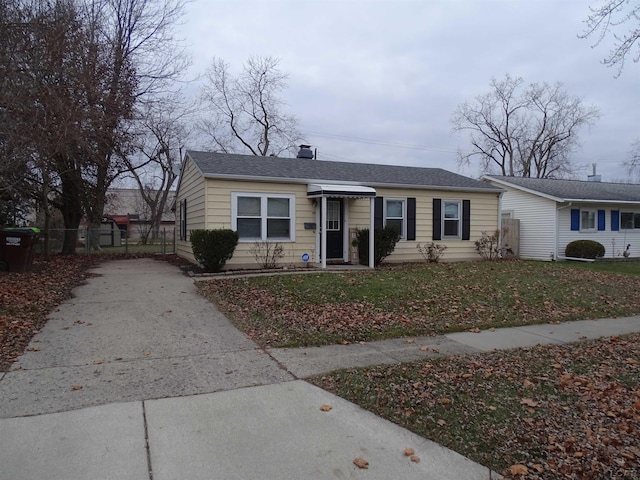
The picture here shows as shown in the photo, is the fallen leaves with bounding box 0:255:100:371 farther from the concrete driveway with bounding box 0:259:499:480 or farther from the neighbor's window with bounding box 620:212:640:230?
the neighbor's window with bounding box 620:212:640:230

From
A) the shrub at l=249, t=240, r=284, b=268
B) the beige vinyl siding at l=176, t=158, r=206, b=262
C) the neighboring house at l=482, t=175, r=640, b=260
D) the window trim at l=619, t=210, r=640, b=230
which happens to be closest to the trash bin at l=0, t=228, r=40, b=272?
the beige vinyl siding at l=176, t=158, r=206, b=262

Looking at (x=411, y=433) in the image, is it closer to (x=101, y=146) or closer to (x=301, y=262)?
(x=301, y=262)

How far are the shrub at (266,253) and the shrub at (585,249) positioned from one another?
13.0m

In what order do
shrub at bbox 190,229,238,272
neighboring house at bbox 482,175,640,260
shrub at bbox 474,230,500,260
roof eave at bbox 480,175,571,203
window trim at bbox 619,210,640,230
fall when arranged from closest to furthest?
shrub at bbox 190,229,238,272 → shrub at bbox 474,230,500,260 → roof eave at bbox 480,175,571,203 → neighboring house at bbox 482,175,640,260 → window trim at bbox 619,210,640,230

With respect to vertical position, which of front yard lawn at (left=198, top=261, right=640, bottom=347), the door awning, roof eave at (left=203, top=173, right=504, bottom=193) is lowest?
front yard lawn at (left=198, top=261, right=640, bottom=347)

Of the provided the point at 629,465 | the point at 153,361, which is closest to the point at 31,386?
the point at 153,361

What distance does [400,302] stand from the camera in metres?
8.52

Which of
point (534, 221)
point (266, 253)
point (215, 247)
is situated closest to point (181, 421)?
point (215, 247)

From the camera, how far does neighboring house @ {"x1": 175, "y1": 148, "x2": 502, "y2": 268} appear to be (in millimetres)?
13094

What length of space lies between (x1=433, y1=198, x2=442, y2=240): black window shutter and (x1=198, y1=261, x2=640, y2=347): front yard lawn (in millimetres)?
3524

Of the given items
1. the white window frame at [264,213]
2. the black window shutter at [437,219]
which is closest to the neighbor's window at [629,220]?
the black window shutter at [437,219]

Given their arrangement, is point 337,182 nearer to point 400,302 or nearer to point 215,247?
point 215,247

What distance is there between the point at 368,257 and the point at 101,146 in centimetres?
849

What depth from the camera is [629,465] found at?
3174 millimetres
